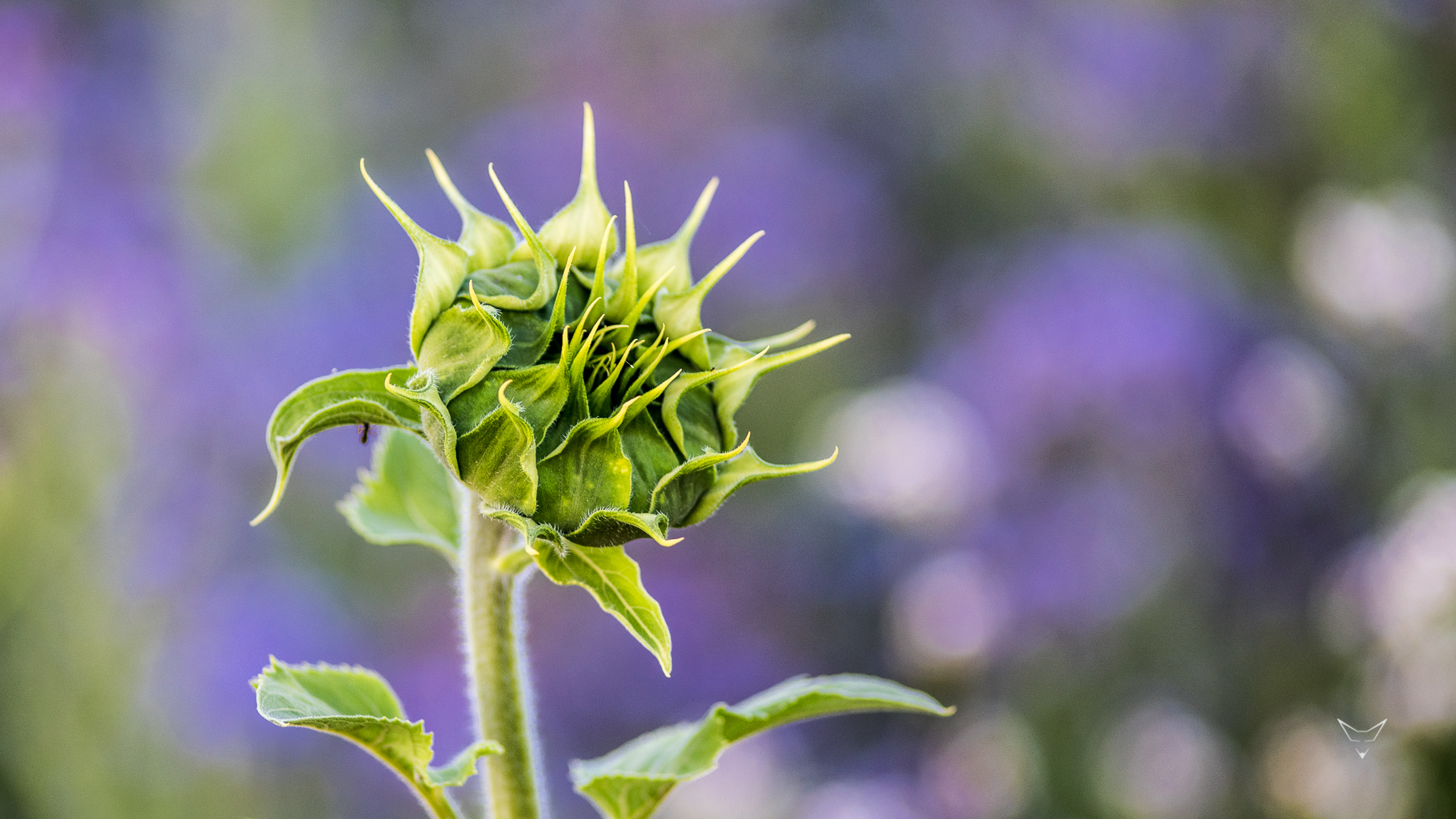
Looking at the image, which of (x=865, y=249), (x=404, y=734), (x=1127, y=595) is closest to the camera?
(x=404, y=734)

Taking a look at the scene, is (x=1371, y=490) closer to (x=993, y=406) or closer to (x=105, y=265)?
(x=993, y=406)

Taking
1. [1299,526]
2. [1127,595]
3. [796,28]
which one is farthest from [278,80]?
[1299,526]

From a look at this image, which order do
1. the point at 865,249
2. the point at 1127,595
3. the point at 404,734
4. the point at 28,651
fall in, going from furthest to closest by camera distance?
the point at 865,249, the point at 1127,595, the point at 28,651, the point at 404,734

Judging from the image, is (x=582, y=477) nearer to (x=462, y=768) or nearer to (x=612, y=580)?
(x=612, y=580)

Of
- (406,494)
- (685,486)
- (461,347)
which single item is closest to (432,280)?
(461,347)

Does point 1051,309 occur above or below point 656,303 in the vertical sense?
above

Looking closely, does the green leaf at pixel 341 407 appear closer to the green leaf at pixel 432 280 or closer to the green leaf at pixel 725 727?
the green leaf at pixel 432 280

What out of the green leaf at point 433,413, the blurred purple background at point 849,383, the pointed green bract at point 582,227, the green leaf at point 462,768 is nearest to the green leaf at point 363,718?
the green leaf at point 462,768
